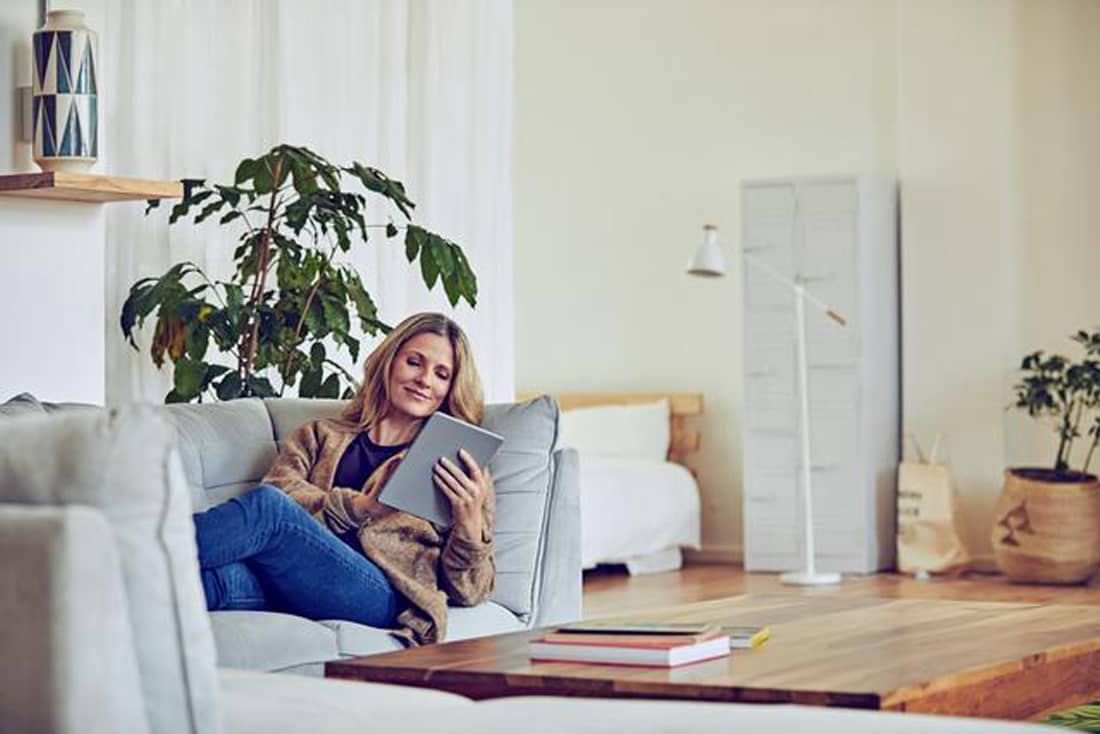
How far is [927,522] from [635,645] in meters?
5.80

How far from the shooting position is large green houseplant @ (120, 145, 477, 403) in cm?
490

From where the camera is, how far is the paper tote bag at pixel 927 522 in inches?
328

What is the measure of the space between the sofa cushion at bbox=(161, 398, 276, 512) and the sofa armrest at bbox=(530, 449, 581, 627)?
620 millimetres

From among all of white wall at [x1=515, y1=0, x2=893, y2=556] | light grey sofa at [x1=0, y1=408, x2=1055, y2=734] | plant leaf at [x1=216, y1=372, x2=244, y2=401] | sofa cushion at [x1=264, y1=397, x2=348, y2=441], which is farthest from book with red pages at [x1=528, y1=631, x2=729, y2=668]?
white wall at [x1=515, y1=0, x2=893, y2=556]

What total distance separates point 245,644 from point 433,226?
2790 mm

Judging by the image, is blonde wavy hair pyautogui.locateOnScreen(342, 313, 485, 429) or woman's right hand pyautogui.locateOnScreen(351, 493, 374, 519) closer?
woman's right hand pyautogui.locateOnScreen(351, 493, 374, 519)

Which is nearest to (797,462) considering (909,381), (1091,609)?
(909,381)

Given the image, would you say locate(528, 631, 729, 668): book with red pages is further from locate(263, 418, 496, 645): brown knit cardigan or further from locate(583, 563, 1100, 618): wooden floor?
locate(583, 563, 1100, 618): wooden floor

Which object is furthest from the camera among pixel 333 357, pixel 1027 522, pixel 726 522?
pixel 726 522

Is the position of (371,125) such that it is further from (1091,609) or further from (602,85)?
(602,85)

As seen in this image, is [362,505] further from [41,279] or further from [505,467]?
[41,279]

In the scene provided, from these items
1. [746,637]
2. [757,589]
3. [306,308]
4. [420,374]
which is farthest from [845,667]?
[757,589]

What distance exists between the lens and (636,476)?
877 centimetres

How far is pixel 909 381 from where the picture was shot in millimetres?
8750
